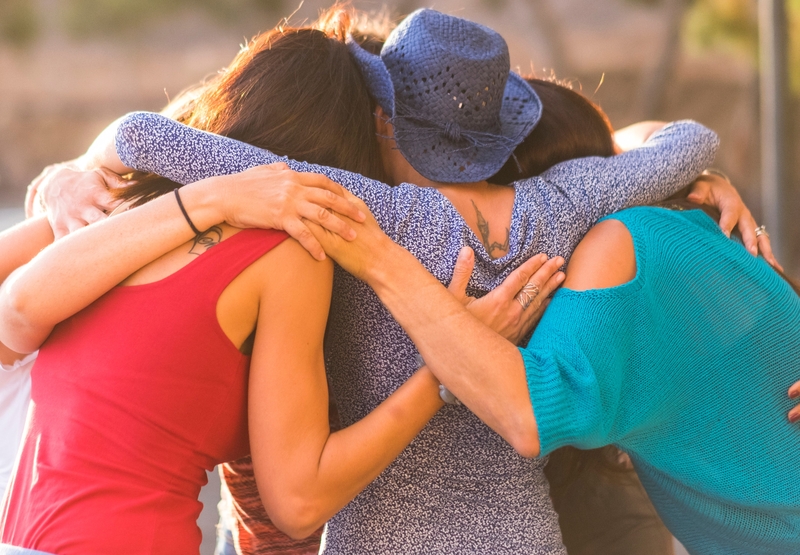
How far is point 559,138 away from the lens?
185 centimetres

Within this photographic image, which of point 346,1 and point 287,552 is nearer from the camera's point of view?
point 287,552

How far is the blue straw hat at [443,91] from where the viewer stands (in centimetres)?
160

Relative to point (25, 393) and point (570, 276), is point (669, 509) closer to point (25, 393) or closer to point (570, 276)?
point (570, 276)

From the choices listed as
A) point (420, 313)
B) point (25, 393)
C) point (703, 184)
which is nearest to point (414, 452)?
point (420, 313)

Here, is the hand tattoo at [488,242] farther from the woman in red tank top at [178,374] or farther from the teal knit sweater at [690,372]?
the woman in red tank top at [178,374]

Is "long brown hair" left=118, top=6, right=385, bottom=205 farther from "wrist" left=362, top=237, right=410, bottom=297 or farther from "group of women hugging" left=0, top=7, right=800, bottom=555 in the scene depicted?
"wrist" left=362, top=237, right=410, bottom=297

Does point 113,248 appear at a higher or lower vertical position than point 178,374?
higher

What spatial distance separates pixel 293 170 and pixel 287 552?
107 cm

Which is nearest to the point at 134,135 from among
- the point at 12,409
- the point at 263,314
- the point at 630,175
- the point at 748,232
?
the point at 263,314

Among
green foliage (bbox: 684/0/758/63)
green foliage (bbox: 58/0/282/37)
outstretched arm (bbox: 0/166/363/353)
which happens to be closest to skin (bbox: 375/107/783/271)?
outstretched arm (bbox: 0/166/363/353)

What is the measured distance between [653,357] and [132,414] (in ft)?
3.15

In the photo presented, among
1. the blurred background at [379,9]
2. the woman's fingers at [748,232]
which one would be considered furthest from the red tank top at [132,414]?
the blurred background at [379,9]

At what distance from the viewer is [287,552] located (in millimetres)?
1972

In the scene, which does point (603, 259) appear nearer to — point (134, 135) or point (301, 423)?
point (301, 423)
